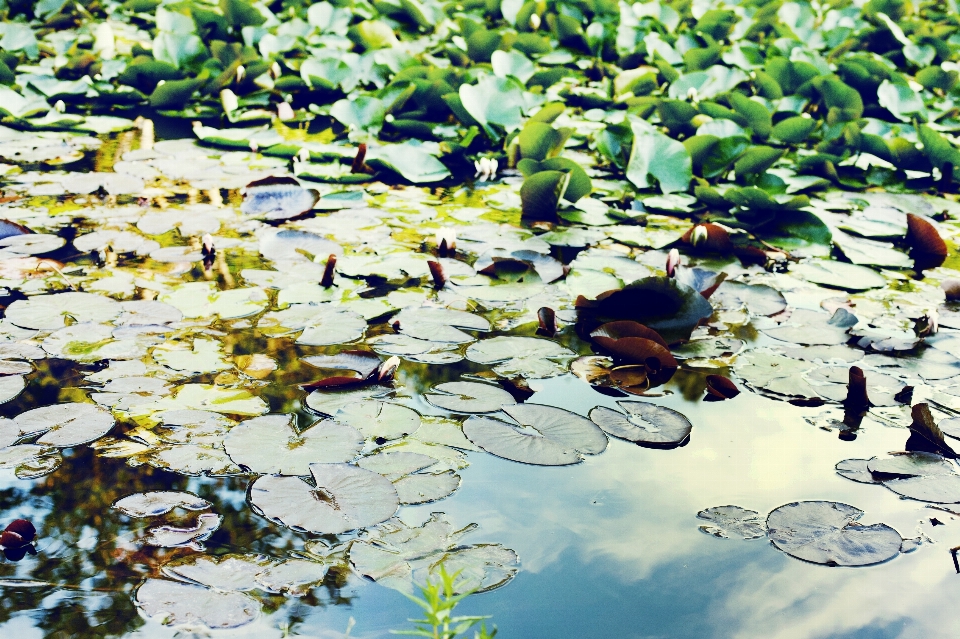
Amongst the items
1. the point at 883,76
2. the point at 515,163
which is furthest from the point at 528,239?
the point at 883,76

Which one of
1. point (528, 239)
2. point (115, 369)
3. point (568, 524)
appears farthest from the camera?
point (528, 239)

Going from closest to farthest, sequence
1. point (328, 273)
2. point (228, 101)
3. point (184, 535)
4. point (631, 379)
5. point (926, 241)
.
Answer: point (184, 535) < point (631, 379) < point (328, 273) < point (926, 241) < point (228, 101)

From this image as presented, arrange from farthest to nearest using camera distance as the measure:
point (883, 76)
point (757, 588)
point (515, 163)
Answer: point (883, 76)
point (515, 163)
point (757, 588)

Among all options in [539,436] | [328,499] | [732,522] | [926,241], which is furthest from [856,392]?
[328,499]

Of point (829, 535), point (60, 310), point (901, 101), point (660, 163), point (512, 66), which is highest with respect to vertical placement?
point (901, 101)

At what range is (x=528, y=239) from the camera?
3.04 m

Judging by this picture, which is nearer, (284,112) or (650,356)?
(650,356)

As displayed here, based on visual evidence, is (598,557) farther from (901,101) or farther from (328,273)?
(901,101)

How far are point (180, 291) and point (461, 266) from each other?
2.83ft

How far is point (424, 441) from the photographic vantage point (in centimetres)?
184

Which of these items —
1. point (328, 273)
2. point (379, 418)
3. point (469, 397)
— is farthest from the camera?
point (328, 273)

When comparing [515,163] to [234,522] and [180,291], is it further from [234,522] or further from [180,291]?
[234,522]

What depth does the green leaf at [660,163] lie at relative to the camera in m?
3.51

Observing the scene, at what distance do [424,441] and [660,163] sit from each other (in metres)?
2.12
